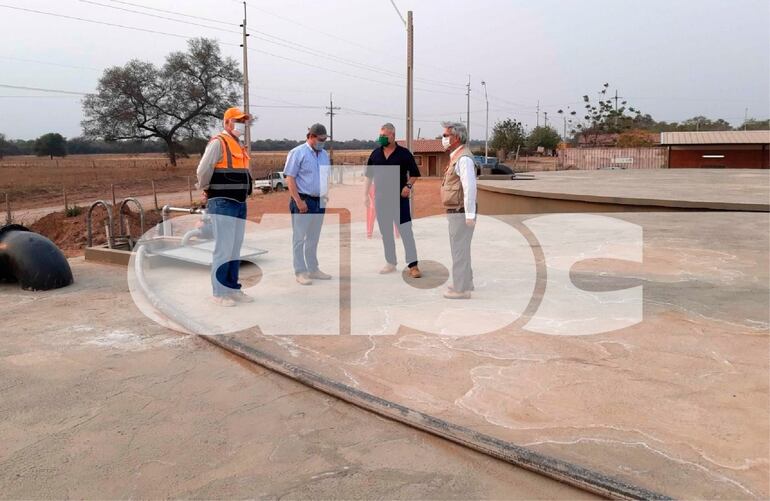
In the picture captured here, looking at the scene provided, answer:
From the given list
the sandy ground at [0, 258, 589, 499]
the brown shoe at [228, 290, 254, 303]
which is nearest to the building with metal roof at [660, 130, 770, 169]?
the brown shoe at [228, 290, 254, 303]

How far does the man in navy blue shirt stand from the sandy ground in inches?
101

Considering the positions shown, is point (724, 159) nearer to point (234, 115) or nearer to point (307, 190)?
point (307, 190)

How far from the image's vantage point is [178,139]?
5569cm

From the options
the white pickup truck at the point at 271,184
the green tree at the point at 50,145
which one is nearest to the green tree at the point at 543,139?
the white pickup truck at the point at 271,184

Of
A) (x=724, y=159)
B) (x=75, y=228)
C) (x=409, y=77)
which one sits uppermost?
(x=409, y=77)

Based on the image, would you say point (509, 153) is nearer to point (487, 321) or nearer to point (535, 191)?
point (535, 191)

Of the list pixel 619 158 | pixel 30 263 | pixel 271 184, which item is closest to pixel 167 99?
pixel 271 184

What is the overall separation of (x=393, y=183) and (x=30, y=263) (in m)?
3.60

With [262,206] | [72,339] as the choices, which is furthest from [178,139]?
[72,339]

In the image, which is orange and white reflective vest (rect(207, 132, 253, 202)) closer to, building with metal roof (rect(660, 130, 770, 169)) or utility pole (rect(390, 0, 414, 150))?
utility pole (rect(390, 0, 414, 150))

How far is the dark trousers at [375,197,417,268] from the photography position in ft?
19.9

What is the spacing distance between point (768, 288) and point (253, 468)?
5.00 meters

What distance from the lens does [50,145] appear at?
83562 millimetres

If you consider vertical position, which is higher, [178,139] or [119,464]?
[178,139]
